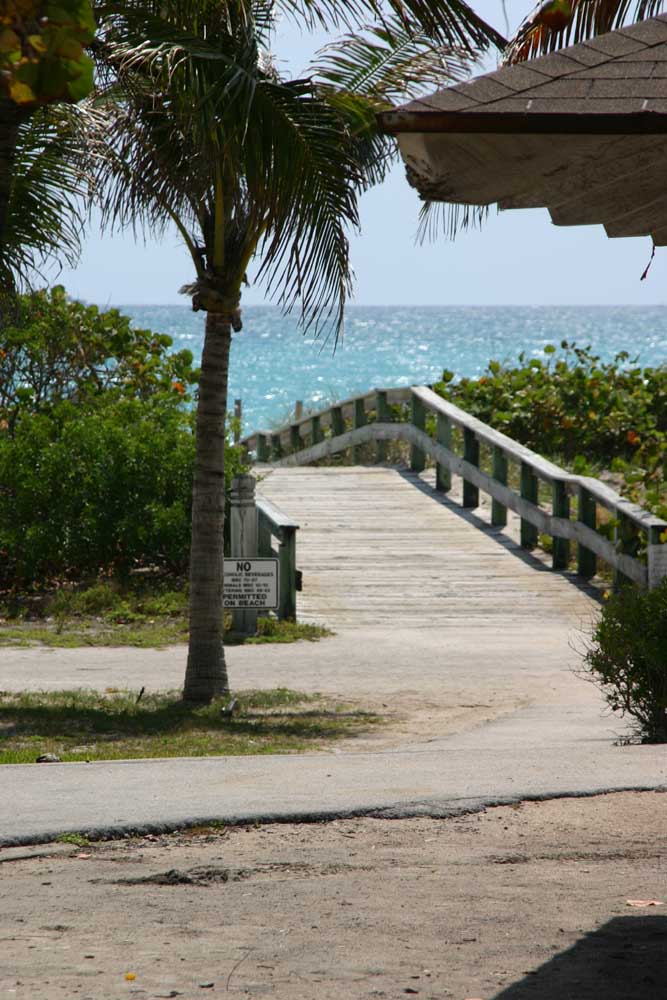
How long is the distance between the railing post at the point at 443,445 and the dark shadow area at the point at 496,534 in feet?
0.41

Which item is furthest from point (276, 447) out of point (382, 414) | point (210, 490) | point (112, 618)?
point (210, 490)

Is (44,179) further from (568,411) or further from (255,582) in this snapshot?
(568,411)

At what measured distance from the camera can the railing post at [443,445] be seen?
1783 cm

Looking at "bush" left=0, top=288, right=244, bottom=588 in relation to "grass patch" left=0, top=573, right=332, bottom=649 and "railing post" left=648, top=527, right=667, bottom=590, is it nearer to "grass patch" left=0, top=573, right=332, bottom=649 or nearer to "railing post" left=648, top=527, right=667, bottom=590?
"grass patch" left=0, top=573, right=332, bottom=649

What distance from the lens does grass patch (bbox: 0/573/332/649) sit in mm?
11961

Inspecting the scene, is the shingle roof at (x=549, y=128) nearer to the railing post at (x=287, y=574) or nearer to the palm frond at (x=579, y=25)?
the palm frond at (x=579, y=25)

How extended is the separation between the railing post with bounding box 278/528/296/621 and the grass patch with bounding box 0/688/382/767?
8.87 feet

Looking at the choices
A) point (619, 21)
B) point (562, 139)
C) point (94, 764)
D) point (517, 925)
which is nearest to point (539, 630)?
point (619, 21)

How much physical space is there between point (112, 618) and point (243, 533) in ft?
5.09

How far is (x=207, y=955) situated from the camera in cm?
435

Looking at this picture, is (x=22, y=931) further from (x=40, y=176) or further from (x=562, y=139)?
(x=40, y=176)

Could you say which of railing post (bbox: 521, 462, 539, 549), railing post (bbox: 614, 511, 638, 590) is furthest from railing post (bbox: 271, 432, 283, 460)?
railing post (bbox: 614, 511, 638, 590)

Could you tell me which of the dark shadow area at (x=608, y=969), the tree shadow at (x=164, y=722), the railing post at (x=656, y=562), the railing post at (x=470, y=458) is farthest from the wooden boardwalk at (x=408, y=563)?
the dark shadow area at (x=608, y=969)

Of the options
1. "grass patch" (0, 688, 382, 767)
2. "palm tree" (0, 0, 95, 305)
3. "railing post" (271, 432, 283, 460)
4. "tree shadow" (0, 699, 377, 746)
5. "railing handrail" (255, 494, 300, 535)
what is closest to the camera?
"palm tree" (0, 0, 95, 305)
